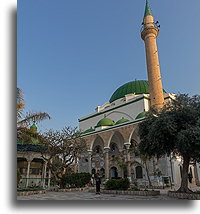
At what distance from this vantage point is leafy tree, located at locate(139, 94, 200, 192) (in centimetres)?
591

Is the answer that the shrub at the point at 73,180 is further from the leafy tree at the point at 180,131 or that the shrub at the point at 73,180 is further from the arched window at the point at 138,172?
the arched window at the point at 138,172

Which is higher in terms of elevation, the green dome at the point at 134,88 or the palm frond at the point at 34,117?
Answer: the green dome at the point at 134,88

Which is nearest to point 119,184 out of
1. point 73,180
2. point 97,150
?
point 73,180

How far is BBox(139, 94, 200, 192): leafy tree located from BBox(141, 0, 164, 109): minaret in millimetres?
10687

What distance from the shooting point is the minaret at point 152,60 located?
1795 cm

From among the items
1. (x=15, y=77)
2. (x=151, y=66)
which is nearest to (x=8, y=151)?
(x=15, y=77)

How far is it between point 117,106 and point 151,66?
5.89m

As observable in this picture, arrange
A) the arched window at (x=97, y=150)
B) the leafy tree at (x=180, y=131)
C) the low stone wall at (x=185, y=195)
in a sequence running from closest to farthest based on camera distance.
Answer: the low stone wall at (x=185, y=195), the leafy tree at (x=180, y=131), the arched window at (x=97, y=150)

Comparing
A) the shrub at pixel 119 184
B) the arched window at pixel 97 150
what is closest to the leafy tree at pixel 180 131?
the shrub at pixel 119 184

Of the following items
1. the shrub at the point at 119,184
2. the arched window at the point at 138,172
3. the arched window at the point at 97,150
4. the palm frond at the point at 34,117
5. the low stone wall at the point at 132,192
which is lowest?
the arched window at the point at 138,172

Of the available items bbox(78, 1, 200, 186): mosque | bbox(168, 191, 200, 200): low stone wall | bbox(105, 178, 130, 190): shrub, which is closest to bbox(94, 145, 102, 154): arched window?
bbox(78, 1, 200, 186): mosque

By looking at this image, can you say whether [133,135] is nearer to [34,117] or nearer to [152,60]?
[152,60]

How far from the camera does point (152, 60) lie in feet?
61.0
